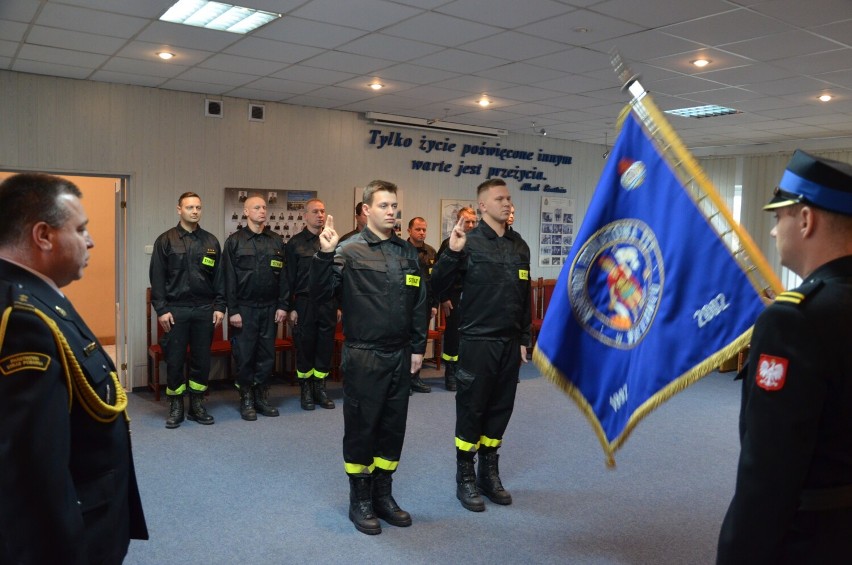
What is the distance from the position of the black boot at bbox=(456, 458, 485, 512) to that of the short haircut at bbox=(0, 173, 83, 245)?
295cm

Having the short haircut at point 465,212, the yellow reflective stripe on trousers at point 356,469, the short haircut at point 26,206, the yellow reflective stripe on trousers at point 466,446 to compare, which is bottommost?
the yellow reflective stripe on trousers at point 356,469

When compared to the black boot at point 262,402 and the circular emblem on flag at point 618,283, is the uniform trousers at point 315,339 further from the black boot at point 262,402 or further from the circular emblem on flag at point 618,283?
the circular emblem on flag at point 618,283

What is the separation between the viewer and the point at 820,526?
1.44 meters

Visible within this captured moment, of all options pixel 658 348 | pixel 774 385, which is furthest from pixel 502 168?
pixel 774 385

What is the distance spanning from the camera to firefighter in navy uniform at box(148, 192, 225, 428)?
5.63 m

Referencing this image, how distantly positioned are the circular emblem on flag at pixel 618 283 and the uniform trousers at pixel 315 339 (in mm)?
4112

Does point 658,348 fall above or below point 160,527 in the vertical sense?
above

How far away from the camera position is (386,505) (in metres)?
3.73

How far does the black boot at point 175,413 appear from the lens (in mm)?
5465

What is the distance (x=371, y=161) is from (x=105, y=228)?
12.6 feet

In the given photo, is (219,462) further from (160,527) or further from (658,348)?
(658,348)

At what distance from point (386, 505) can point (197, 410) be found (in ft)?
8.42

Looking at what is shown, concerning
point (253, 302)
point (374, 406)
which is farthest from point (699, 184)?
point (253, 302)

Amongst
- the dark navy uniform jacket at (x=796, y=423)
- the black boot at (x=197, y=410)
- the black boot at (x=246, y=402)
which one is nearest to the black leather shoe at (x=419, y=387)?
the black boot at (x=246, y=402)
